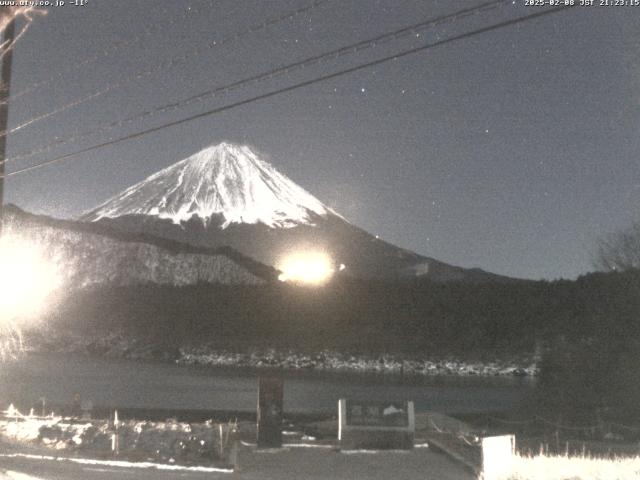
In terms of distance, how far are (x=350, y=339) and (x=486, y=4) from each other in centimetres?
17570

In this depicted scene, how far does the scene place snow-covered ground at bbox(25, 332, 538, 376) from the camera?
536 ft

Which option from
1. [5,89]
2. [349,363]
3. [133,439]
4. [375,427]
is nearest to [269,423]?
[375,427]

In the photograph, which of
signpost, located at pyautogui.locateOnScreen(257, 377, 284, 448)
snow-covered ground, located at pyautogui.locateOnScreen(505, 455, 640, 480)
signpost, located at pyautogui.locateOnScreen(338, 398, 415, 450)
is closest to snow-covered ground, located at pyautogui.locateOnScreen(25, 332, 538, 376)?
signpost, located at pyautogui.locateOnScreen(338, 398, 415, 450)

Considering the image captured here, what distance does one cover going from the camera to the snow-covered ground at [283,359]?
163 metres

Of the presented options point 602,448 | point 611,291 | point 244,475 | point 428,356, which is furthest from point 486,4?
point 428,356

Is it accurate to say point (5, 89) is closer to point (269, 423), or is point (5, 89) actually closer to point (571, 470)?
point (269, 423)

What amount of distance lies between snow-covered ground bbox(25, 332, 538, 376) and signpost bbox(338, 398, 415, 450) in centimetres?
14066

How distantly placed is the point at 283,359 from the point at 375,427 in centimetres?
16039

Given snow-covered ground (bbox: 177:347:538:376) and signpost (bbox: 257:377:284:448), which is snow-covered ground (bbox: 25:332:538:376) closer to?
snow-covered ground (bbox: 177:347:538:376)

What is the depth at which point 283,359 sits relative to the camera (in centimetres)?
17700

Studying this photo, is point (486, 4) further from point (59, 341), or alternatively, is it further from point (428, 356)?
point (59, 341)

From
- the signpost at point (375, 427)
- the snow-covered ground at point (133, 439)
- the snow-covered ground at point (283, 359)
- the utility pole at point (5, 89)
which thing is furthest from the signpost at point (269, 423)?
the snow-covered ground at point (283, 359)

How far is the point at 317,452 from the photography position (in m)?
17.6

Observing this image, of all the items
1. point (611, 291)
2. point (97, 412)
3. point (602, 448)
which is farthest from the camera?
point (611, 291)
